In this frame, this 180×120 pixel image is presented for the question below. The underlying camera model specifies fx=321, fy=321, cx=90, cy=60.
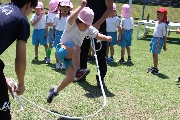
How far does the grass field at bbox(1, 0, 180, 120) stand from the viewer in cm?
402

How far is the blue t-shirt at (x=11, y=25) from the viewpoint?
2.30 meters

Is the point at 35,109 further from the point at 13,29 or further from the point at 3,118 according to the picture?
the point at 13,29

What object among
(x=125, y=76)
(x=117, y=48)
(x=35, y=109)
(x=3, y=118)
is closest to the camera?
(x=3, y=118)

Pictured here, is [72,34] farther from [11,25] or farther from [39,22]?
[39,22]

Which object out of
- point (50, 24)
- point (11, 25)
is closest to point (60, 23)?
point (50, 24)

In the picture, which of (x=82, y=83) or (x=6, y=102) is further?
(x=82, y=83)

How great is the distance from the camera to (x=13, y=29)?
2334 millimetres

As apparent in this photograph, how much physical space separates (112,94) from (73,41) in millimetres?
1117

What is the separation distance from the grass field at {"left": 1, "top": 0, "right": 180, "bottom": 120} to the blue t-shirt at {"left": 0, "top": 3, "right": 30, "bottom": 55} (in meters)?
1.57

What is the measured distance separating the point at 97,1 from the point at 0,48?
2.99 metres

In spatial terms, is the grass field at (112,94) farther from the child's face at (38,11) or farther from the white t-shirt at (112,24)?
the white t-shirt at (112,24)

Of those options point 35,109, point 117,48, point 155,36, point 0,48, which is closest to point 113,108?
point 35,109

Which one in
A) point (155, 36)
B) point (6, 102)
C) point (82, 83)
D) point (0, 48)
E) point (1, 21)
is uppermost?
point (1, 21)

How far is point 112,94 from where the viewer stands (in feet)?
16.1
